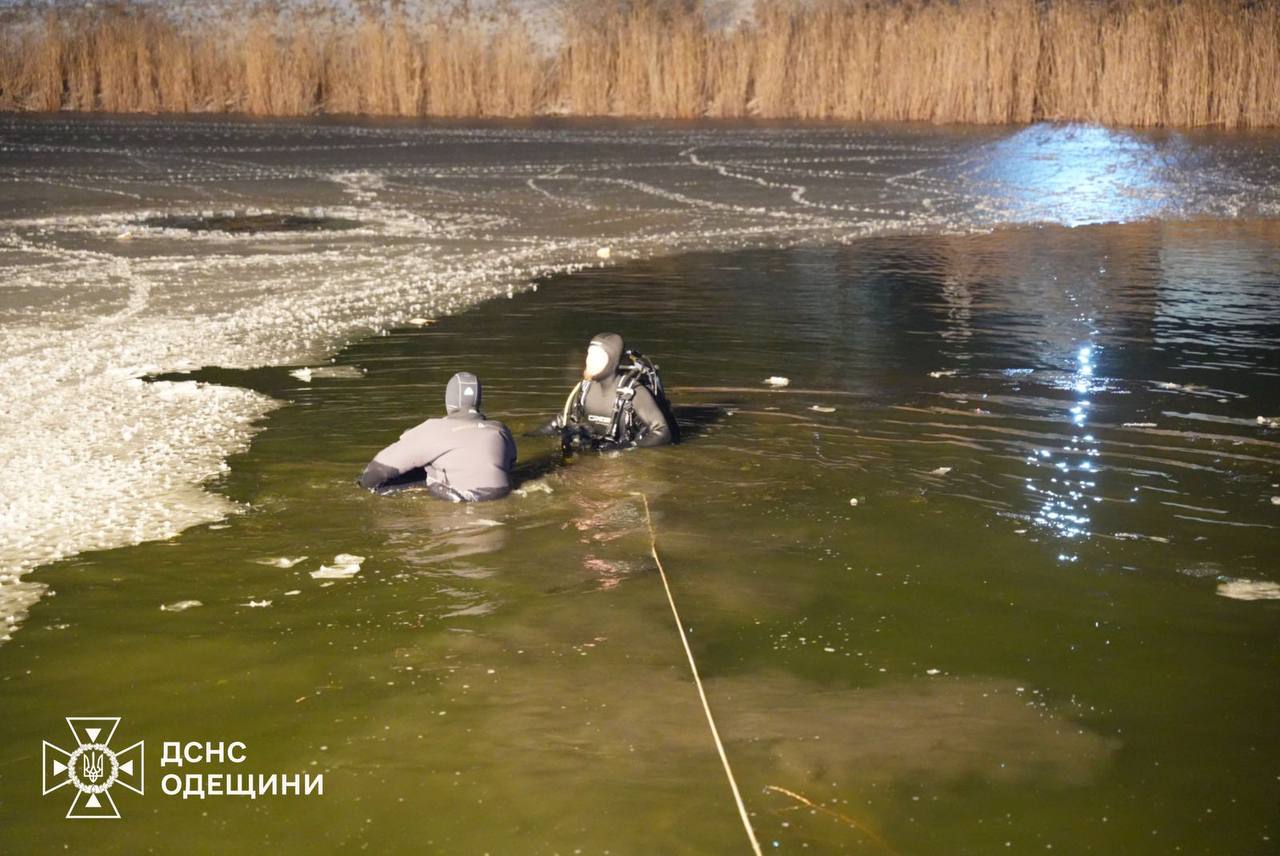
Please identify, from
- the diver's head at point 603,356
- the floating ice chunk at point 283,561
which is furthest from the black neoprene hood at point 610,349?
the floating ice chunk at point 283,561

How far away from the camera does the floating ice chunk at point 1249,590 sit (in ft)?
21.4

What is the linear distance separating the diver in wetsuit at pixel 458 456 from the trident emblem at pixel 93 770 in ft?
9.26

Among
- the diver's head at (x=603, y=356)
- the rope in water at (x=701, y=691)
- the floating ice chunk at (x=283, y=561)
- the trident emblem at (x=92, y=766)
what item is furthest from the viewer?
the diver's head at (x=603, y=356)

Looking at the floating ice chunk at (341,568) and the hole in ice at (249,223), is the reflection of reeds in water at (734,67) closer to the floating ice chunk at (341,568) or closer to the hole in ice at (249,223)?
the hole in ice at (249,223)

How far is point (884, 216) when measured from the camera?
19766 mm

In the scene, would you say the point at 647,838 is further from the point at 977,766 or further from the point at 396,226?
the point at 396,226

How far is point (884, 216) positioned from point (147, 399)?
11.8 metres

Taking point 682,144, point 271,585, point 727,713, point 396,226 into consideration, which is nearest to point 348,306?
point 396,226

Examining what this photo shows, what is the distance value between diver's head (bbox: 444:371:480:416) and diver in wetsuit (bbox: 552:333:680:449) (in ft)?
2.85

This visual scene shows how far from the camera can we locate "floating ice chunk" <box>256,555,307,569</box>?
22.9 feet

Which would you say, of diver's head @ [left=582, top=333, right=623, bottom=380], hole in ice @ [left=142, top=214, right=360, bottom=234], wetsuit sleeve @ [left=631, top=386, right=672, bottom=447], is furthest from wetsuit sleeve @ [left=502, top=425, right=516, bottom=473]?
hole in ice @ [left=142, top=214, right=360, bottom=234]

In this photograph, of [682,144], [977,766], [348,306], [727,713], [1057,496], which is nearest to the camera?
[977,766]

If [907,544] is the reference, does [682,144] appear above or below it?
above

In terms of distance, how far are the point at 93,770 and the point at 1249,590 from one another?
15.2 ft
